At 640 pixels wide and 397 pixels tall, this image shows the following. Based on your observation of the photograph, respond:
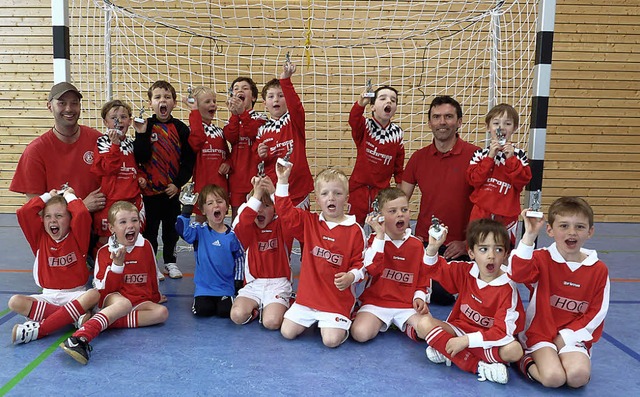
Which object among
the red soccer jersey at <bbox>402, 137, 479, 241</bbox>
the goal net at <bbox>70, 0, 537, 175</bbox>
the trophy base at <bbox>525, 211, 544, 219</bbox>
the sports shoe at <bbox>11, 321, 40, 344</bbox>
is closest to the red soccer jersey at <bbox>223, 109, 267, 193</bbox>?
the red soccer jersey at <bbox>402, 137, 479, 241</bbox>

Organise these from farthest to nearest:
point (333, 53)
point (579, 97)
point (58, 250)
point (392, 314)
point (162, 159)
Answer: point (579, 97), point (333, 53), point (162, 159), point (58, 250), point (392, 314)

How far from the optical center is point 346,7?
780 centimetres

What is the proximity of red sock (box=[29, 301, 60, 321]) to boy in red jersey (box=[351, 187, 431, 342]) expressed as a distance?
6.79 feet

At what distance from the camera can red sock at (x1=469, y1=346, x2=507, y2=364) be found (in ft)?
9.15

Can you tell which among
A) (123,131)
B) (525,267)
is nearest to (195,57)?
(123,131)

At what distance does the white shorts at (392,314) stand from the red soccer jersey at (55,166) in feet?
Answer: 8.80

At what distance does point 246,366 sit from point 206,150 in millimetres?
2410

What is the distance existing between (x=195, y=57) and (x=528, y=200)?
18.8 feet

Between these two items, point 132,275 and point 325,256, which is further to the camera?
point 132,275

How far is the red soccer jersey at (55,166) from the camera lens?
4016 mm

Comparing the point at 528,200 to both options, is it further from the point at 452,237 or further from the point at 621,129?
the point at 621,129

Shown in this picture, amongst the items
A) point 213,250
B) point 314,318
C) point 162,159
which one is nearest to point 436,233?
point 314,318

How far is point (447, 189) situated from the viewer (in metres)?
4.17

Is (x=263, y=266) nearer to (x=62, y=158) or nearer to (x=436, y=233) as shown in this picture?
(x=436, y=233)
